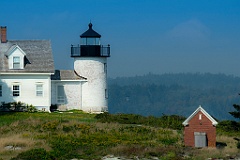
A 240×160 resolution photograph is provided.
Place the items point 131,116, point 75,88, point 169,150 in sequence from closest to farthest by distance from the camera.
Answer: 1. point 169,150
2. point 131,116
3. point 75,88

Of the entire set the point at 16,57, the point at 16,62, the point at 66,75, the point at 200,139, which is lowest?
the point at 200,139

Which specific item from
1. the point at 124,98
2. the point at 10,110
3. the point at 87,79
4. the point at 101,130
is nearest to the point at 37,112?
the point at 10,110

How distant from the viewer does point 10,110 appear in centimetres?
5272

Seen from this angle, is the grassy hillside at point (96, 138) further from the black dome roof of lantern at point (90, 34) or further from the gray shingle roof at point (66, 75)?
the black dome roof of lantern at point (90, 34)

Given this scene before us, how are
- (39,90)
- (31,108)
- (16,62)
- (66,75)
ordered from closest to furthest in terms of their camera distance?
(31,108)
(16,62)
(39,90)
(66,75)

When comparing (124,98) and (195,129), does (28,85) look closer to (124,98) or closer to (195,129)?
(195,129)

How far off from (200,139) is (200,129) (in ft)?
1.93

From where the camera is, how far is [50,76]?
54500mm

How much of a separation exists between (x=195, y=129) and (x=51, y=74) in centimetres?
1770

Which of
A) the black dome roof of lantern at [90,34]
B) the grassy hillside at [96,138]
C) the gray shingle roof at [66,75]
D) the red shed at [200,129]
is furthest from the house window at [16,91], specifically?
the red shed at [200,129]

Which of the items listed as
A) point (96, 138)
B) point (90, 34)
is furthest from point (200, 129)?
point (90, 34)

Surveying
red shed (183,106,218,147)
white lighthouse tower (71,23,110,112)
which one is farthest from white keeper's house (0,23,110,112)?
red shed (183,106,218,147)

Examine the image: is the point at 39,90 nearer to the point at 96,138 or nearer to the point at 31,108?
the point at 31,108

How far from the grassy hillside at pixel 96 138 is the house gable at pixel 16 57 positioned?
500cm
